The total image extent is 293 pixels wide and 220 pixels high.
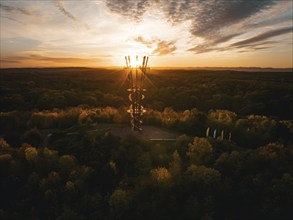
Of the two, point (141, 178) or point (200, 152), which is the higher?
point (200, 152)

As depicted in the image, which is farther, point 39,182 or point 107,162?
point 107,162

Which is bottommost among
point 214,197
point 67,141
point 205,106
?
point 205,106

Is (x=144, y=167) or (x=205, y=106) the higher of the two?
(x=144, y=167)

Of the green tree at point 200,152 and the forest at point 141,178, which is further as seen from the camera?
the green tree at point 200,152

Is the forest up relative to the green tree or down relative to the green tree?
down

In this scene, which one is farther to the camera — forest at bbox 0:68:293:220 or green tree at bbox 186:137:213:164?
green tree at bbox 186:137:213:164

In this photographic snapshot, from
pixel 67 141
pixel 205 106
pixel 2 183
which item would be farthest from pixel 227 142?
pixel 205 106

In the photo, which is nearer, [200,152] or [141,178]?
[141,178]

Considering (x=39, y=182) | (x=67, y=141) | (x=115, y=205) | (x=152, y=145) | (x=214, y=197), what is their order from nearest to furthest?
1. (x=115, y=205)
2. (x=214, y=197)
3. (x=39, y=182)
4. (x=152, y=145)
5. (x=67, y=141)

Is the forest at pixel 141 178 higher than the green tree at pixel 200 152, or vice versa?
the green tree at pixel 200 152

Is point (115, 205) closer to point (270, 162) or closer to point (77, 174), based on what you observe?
point (77, 174)

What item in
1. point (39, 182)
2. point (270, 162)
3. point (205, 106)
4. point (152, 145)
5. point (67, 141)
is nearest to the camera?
point (39, 182)
